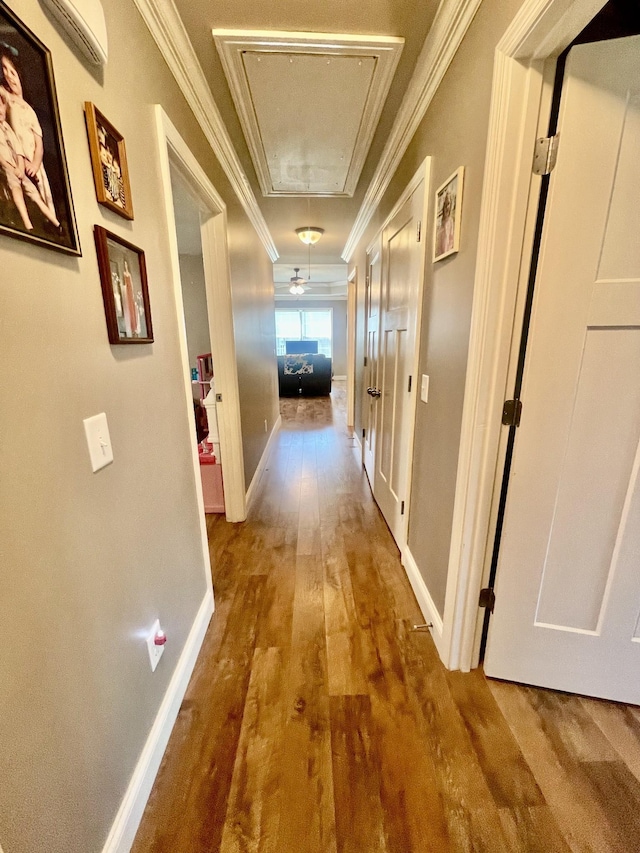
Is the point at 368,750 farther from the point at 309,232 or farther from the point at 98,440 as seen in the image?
the point at 309,232

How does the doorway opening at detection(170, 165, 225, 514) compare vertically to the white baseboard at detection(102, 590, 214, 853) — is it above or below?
above

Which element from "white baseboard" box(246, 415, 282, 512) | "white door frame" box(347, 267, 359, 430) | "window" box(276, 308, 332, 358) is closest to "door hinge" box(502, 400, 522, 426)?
"white baseboard" box(246, 415, 282, 512)

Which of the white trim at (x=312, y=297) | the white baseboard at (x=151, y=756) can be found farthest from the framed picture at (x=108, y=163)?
the white trim at (x=312, y=297)

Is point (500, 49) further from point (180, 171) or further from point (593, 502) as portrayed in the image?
point (593, 502)

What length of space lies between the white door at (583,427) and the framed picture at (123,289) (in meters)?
1.17

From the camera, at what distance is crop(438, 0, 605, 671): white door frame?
855 millimetres

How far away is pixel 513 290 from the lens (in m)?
1.03

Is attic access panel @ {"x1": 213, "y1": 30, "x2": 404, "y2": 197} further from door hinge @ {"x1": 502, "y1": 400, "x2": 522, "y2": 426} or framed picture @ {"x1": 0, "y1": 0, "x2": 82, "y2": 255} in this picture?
door hinge @ {"x1": 502, "y1": 400, "x2": 522, "y2": 426}

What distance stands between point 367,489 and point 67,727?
253cm

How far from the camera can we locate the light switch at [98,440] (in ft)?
2.59

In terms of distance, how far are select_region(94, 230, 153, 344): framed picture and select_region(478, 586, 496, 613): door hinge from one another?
1.47 metres

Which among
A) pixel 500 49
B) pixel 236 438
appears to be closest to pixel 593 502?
pixel 500 49

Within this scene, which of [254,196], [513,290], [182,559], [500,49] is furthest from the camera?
[254,196]

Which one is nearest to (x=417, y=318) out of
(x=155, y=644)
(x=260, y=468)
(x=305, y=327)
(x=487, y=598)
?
(x=487, y=598)
